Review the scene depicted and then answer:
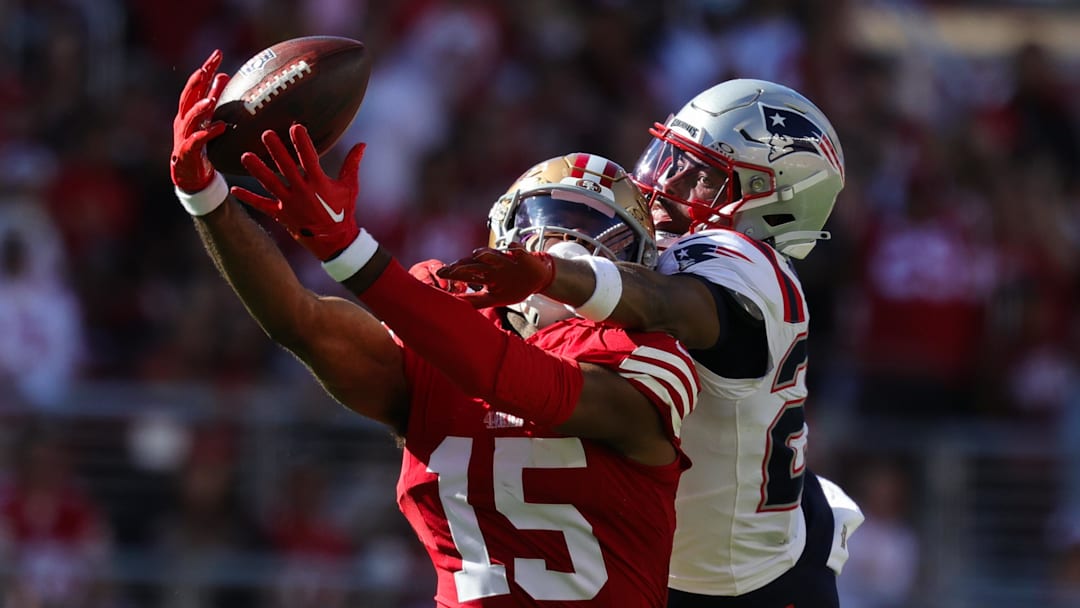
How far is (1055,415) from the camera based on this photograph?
376 inches

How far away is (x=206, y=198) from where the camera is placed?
3600 millimetres

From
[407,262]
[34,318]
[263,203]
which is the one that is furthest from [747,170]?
[34,318]

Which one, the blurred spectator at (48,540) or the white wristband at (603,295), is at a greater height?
the white wristband at (603,295)

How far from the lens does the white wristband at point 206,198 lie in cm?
360

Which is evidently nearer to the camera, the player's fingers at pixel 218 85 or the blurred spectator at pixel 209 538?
the player's fingers at pixel 218 85

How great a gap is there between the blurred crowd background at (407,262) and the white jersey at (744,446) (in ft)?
13.0

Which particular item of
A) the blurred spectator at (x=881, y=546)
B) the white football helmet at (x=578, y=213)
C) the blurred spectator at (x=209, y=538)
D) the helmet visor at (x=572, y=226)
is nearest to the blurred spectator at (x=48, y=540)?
the blurred spectator at (x=209, y=538)

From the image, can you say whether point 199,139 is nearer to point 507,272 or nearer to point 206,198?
point 206,198

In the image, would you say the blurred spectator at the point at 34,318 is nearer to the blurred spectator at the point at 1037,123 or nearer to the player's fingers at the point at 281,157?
the player's fingers at the point at 281,157

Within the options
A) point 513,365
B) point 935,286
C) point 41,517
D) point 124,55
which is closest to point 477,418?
point 513,365

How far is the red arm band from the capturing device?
3.51 metres

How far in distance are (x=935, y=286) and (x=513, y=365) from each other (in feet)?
20.2

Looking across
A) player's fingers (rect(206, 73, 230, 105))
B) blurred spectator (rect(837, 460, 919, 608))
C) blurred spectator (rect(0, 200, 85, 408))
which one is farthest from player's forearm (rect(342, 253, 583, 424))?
blurred spectator (rect(837, 460, 919, 608))

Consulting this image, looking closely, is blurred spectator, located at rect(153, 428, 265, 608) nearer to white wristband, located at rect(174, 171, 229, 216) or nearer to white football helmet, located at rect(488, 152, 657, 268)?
white football helmet, located at rect(488, 152, 657, 268)
